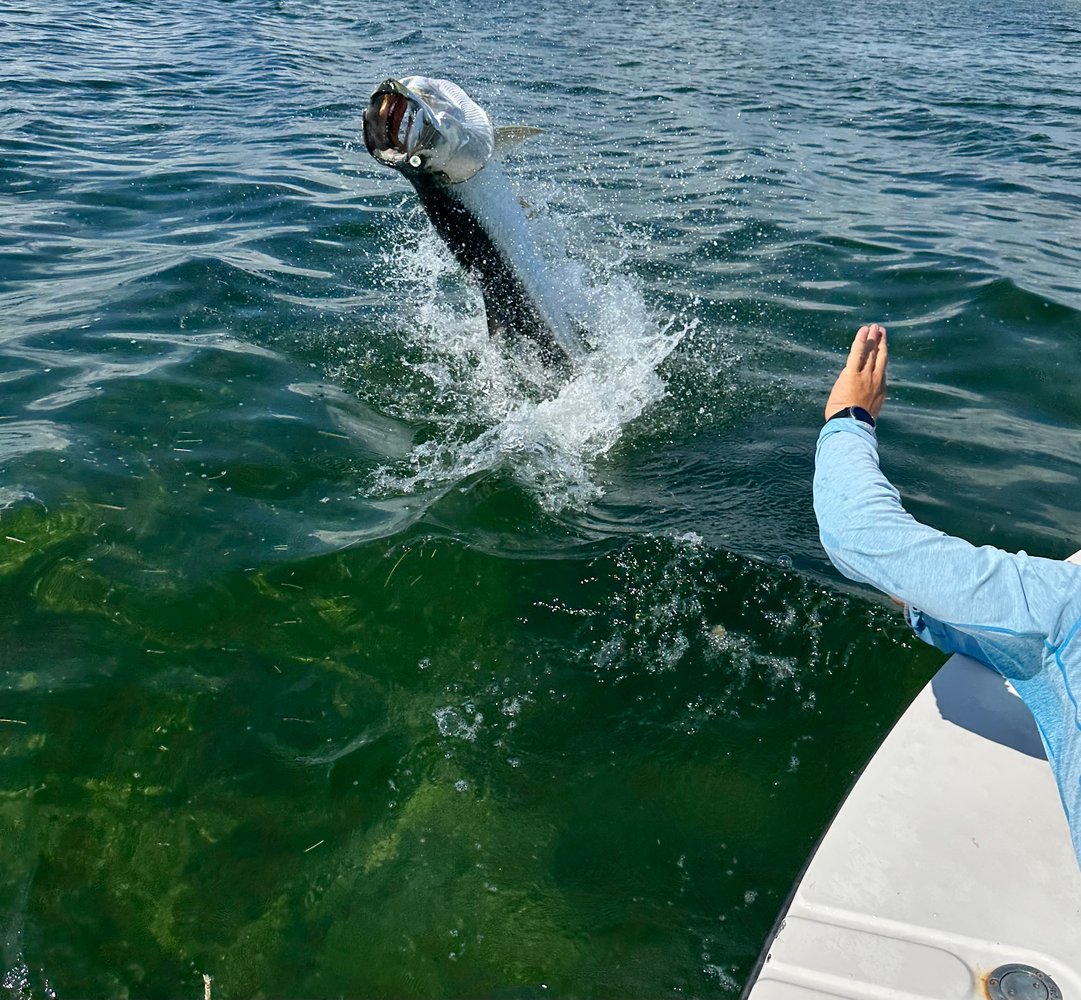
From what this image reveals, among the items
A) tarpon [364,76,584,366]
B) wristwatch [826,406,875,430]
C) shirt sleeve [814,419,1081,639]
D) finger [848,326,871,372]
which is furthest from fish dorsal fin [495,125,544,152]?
shirt sleeve [814,419,1081,639]

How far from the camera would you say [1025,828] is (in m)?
2.78

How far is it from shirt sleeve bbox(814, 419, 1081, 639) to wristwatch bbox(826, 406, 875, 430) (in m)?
0.16

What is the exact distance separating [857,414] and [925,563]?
23.8 inches

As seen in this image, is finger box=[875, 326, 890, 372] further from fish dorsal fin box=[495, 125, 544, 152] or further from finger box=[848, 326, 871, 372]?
fish dorsal fin box=[495, 125, 544, 152]

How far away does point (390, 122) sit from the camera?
Result: 388cm

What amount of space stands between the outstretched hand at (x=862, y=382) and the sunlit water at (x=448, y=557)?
134 cm

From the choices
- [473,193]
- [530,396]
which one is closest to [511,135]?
[473,193]

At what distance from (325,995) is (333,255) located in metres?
6.04

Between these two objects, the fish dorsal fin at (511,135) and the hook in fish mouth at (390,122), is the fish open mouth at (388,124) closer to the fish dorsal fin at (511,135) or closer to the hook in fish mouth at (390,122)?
the hook in fish mouth at (390,122)

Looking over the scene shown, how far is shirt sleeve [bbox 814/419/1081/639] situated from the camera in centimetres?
196

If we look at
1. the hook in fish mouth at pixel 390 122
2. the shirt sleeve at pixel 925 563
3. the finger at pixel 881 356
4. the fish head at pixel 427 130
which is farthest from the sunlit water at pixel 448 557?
the hook in fish mouth at pixel 390 122

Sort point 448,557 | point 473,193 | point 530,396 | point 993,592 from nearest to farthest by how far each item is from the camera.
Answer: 1. point 993,592
2. point 448,557
3. point 473,193
4. point 530,396

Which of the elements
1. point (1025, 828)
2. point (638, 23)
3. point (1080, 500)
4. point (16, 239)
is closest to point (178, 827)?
point (1025, 828)

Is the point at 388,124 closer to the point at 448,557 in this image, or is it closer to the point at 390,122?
the point at 390,122
